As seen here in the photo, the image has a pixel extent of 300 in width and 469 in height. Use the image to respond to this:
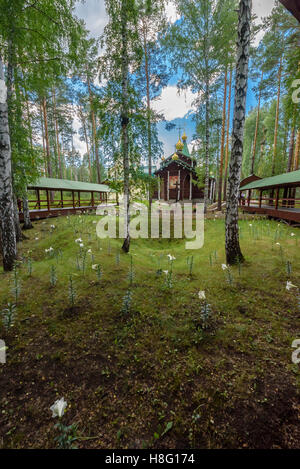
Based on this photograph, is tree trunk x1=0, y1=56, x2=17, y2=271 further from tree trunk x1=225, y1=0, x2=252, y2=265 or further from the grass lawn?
tree trunk x1=225, y1=0, x2=252, y2=265

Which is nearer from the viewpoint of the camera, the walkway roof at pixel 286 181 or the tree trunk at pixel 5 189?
the tree trunk at pixel 5 189

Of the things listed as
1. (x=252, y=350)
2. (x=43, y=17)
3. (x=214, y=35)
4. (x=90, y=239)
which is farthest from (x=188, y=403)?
(x=214, y=35)

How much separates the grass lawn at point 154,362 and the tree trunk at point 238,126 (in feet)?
3.42

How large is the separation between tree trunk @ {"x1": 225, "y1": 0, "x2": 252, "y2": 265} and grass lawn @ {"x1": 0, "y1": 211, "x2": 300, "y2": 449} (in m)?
1.04

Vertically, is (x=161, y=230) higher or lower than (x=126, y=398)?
higher

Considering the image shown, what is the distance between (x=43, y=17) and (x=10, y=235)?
7.05 m

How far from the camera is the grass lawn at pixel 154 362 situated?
1.67 metres

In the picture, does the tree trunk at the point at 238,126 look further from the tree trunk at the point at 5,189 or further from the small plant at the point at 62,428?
the tree trunk at the point at 5,189

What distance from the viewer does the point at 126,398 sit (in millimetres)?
1968

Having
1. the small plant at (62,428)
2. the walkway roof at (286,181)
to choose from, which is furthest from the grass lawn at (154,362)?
the walkway roof at (286,181)

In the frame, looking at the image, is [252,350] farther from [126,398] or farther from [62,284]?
[62,284]

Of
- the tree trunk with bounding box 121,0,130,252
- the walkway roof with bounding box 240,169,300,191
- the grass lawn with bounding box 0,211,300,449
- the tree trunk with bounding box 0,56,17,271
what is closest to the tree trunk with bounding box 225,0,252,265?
the grass lawn with bounding box 0,211,300,449

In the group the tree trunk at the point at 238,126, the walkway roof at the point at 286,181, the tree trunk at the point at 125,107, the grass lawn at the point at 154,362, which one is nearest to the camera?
the grass lawn at the point at 154,362

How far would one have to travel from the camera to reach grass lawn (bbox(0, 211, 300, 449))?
5.49 ft
